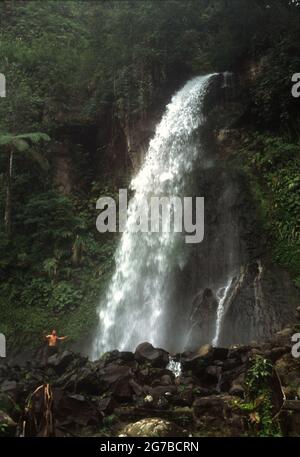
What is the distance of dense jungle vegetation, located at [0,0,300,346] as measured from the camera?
47.6 feet

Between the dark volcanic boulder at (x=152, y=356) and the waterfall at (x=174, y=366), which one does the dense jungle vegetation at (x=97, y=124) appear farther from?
the dark volcanic boulder at (x=152, y=356)

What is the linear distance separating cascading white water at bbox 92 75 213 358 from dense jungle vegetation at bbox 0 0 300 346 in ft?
2.59

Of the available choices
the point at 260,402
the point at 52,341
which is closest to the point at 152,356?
the point at 260,402

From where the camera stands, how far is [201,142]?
1658cm

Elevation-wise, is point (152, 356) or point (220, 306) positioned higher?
point (220, 306)

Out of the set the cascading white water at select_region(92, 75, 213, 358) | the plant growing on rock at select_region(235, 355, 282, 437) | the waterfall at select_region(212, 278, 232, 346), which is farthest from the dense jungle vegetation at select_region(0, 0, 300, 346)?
the plant growing on rock at select_region(235, 355, 282, 437)

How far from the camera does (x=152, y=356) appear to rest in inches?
386

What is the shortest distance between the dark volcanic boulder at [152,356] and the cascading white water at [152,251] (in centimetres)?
220

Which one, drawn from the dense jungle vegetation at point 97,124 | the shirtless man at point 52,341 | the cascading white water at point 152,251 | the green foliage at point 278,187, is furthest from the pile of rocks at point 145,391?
the dense jungle vegetation at point 97,124

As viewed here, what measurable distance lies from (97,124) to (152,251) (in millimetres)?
7692

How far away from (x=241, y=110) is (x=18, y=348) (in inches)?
451

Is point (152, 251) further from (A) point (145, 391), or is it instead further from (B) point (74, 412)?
(B) point (74, 412)
